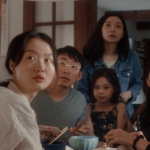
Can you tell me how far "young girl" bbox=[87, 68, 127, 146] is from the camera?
118cm

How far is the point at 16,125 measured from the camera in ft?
1.75

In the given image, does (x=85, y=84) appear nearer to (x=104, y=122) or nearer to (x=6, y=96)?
(x=104, y=122)

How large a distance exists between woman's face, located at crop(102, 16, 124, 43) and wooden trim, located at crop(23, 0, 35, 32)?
56 cm

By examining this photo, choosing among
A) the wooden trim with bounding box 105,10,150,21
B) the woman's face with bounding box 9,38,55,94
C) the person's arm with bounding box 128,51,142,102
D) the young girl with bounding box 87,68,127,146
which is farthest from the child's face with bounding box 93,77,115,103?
the woman's face with bounding box 9,38,55,94

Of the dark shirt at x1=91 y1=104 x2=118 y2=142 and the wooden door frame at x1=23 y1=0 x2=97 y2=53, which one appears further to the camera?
the wooden door frame at x1=23 y1=0 x2=97 y2=53

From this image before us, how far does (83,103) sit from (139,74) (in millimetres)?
329

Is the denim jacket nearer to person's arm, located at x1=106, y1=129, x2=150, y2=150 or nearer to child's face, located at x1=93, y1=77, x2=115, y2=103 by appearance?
child's face, located at x1=93, y1=77, x2=115, y2=103

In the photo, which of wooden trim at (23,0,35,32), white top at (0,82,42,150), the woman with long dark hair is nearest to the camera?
white top at (0,82,42,150)

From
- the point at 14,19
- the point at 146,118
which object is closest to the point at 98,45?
the point at 146,118

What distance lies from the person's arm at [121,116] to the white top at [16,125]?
0.68m

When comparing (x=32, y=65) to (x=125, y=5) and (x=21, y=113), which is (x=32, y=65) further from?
(x=125, y=5)

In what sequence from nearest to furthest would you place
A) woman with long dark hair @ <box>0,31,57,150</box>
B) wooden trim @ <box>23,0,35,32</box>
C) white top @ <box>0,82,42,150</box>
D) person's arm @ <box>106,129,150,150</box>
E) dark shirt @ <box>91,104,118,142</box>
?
1. white top @ <box>0,82,42,150</box>
2. woman with long dark hair @ <box>0,31,57,150</box>
3. person's arm @ <box>106,129,150,150</box>
4. dark shirt @ <box>91,104,118,142</box>
5. wooden trim @ <box>23,0,35,32</box>

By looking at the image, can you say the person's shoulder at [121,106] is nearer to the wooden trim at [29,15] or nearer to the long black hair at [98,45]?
the long black hair at [98,45]

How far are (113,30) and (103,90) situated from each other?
0.31m
